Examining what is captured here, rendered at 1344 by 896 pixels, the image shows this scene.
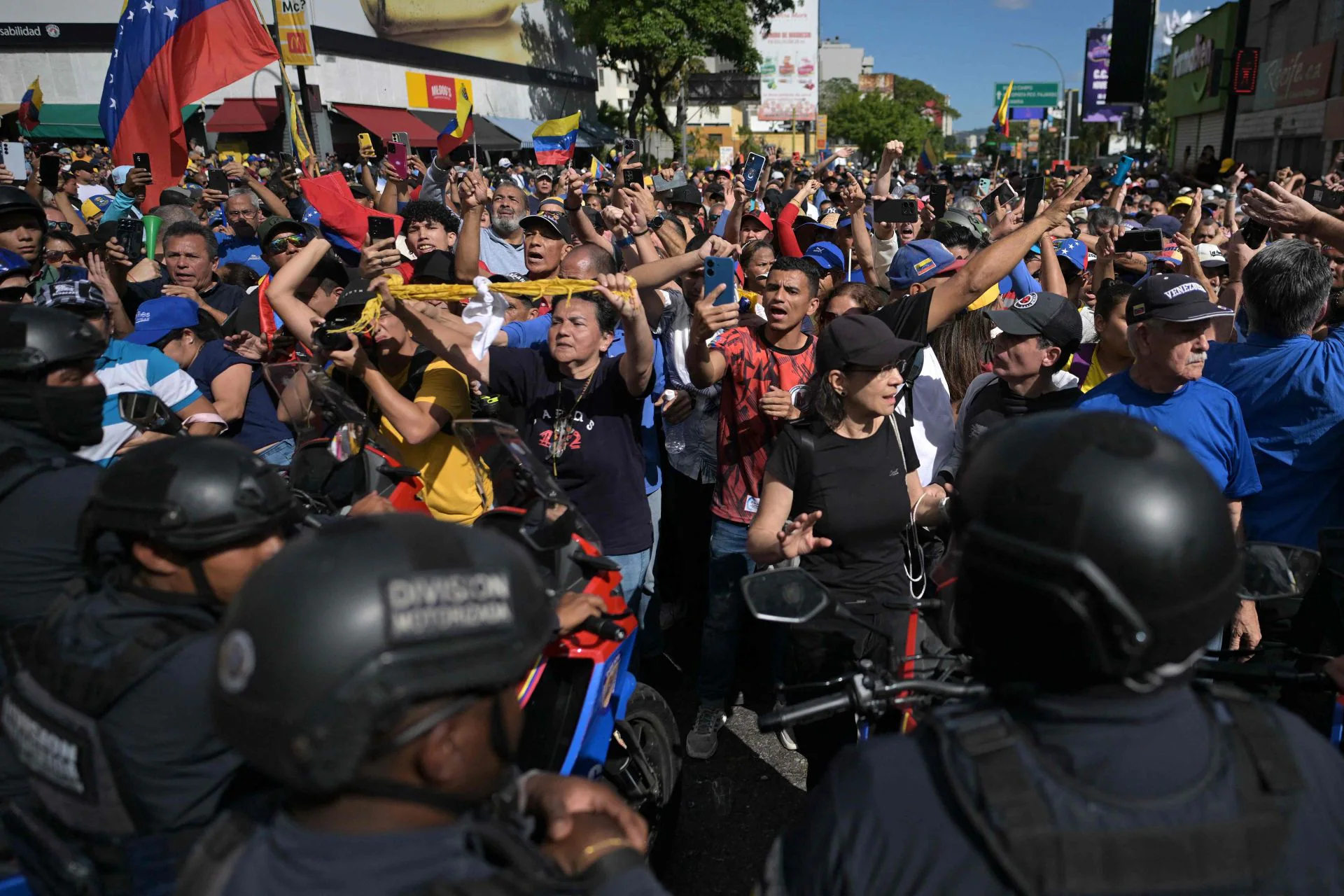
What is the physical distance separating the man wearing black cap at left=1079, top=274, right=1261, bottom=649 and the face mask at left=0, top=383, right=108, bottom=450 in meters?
3.19

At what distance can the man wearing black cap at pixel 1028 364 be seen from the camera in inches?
146

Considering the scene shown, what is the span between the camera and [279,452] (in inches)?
177

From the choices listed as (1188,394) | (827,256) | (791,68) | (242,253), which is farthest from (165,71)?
(791,68)

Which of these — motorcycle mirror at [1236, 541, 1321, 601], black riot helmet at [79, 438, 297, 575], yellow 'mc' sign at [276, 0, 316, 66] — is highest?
yellow 'mc' sign at [276, 0, 316, 66]

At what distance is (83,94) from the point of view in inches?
1345

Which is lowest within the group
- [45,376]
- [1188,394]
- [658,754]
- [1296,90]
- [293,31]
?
[658,754]

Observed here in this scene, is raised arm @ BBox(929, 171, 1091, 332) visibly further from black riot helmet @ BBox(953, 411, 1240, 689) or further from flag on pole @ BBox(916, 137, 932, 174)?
flag on pole @ BBox(916, 137, 932, 174)

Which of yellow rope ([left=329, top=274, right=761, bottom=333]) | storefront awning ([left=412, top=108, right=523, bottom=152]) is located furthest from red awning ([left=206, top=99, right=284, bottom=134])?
yellow rope ([left=329, top=274, right=761, bottom=333])

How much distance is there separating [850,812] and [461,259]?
4.81 m

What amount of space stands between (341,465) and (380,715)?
2.20 m

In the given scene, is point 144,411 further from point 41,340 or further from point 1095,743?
point 1095,743

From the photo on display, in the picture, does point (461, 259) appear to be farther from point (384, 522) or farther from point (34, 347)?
point (384, 522)

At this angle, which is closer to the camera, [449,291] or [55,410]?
[55,410]

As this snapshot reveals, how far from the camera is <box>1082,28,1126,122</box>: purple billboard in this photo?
2215 inches
